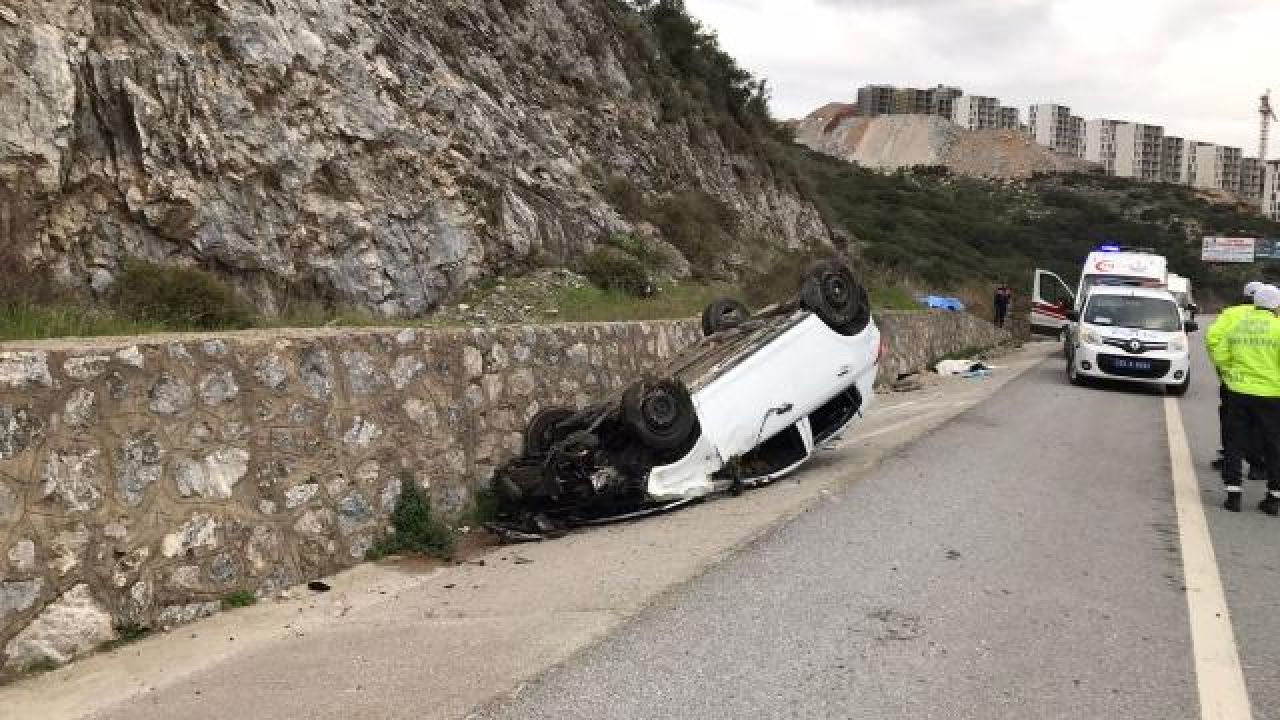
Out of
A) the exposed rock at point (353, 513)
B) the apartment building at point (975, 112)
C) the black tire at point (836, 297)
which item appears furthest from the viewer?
the apartment building at point (975, 112)

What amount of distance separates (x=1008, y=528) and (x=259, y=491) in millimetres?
4758

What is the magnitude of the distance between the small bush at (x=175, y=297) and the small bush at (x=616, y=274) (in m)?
6.31

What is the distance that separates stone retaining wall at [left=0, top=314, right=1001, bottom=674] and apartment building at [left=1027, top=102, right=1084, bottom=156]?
423 feet

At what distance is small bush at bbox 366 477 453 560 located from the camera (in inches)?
233

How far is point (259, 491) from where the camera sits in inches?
199

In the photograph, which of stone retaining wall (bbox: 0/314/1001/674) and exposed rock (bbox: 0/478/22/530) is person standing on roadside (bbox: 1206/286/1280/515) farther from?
exposed rock (bbox: 0/478/22/530)

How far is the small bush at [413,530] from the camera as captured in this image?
591cm

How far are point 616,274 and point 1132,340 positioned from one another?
884cm

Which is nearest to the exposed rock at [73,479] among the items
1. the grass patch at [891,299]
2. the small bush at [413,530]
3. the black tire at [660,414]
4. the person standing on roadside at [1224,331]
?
the small bush at [413,530]

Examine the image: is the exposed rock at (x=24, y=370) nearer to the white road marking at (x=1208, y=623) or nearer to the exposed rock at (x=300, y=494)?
the exposed rock at (x=300, y=494)

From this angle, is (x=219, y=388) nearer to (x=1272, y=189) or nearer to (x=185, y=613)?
(x=185, y=613)

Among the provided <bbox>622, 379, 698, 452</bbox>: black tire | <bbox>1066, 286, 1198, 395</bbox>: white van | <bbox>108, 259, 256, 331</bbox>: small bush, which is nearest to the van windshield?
<bbox>1066, 286, 1198, 395</bbox>: white van

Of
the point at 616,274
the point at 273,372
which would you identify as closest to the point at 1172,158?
the point at 616,274

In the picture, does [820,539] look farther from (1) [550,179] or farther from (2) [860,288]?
(1) [550,179]
